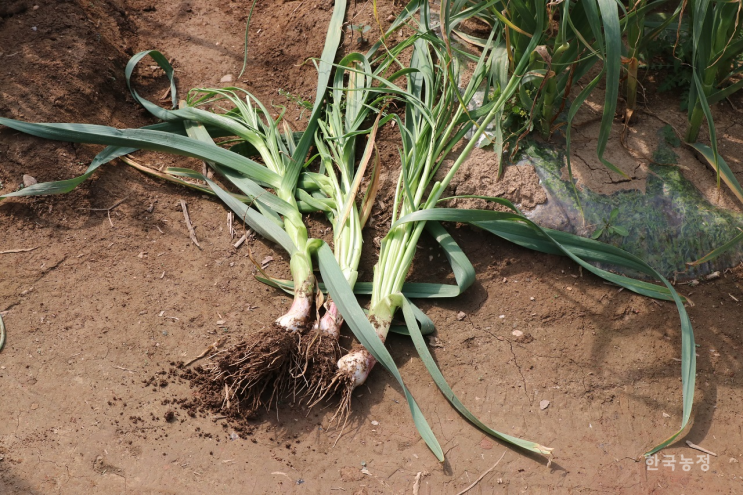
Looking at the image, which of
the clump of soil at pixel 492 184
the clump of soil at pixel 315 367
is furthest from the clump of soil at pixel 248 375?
the clump of soil at pixel 492 184

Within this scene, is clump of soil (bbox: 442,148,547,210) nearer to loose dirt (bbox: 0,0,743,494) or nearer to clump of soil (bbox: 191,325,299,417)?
loose dirt (bbox: 0,0,743,494)

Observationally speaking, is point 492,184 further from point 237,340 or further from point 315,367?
point 237,340

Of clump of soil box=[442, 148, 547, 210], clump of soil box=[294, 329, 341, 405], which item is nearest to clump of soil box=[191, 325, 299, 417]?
clump of soil box=[294, 329, 341, 405]

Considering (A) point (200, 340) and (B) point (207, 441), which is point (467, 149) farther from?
(B) point (207, 441)

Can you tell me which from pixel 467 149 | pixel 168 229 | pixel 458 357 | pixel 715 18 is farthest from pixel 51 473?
pixel 715 18

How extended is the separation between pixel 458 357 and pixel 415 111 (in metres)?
1.00

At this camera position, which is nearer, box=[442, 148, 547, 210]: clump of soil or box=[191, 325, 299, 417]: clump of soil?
box=[191, 325, 299, 417]: clump of soil

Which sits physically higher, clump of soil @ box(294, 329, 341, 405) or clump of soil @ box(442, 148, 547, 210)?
clump of soil @ box(442, 148, 547, 210)

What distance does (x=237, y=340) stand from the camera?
2.10 meters

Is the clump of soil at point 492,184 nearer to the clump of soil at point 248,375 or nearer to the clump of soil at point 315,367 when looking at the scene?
the clump of soil at point 315,367

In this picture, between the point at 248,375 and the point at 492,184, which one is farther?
the point at 492,184

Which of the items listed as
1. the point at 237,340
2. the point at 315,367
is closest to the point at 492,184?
the point at 315,367

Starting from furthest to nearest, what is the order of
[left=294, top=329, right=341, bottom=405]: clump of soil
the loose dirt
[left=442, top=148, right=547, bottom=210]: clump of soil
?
[left=442, top=148, right=547, bottom=210]: clump of soil, [left=294, top=329, right=341, bottom=405]: clump of soil, the loose dirt

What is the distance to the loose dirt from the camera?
6.12 ft
